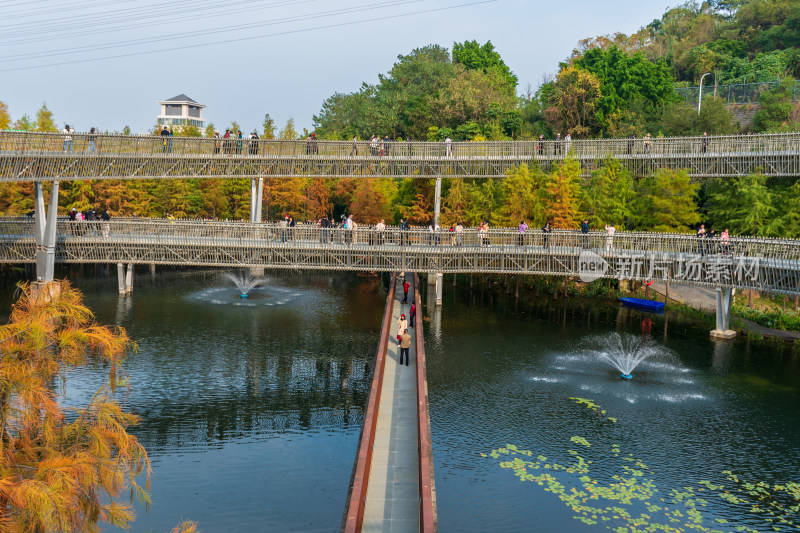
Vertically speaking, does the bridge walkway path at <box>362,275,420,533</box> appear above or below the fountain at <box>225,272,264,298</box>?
below

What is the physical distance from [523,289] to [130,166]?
111 ft

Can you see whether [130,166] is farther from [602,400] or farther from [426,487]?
[426,487]

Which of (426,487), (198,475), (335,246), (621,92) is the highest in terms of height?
(621,92)

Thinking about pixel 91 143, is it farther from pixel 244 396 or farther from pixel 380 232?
pixel 244 396

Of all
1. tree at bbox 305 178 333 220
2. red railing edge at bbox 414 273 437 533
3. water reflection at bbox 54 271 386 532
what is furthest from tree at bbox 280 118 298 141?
red railing edge at bbox 414 273 437 533

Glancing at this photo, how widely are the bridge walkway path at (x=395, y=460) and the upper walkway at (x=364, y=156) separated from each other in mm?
27274

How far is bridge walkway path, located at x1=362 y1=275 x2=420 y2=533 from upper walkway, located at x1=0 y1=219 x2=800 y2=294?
17.9m

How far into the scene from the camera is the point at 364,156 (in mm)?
56625

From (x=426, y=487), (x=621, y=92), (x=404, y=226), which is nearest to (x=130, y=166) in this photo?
(x=404, y=226)

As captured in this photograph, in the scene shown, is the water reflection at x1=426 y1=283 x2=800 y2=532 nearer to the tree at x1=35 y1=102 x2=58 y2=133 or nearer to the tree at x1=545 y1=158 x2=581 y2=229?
the tree at x1=545 y1=158 x2=581 y2=229

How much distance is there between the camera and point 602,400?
32.8m

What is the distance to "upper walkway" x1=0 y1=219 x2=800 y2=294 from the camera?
4651cm

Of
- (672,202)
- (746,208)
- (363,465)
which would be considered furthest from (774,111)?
(363,465)

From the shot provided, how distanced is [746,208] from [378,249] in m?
28.0
